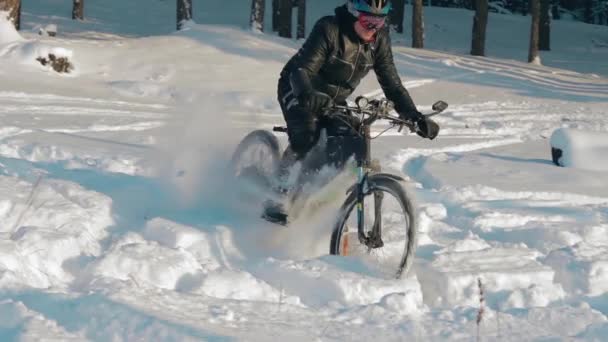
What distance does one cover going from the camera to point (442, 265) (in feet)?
19.3

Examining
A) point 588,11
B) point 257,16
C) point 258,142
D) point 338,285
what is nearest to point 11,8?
point 257,16

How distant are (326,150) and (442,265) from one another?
41.8 inches

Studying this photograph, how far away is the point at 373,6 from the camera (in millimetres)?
5699

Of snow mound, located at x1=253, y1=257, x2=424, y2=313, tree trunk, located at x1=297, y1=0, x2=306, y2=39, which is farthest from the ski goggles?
tree trunk, located at x1=297, y1=0, x2=306, y2=39

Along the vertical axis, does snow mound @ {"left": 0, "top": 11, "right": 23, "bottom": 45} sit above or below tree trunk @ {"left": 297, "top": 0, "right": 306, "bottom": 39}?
above

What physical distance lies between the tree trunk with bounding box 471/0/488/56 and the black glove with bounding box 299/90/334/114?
20.1 metres

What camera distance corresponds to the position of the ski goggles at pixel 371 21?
5809mm

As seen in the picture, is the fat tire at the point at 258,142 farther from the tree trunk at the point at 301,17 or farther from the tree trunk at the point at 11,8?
the tree trunk at the point at 301,17

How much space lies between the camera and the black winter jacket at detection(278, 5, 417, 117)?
601 centimetres

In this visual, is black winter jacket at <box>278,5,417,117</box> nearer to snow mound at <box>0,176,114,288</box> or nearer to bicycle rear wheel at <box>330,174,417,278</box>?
bicycle rear wheel at <box>330,174,417,278</box>

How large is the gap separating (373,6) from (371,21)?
16 centimetres

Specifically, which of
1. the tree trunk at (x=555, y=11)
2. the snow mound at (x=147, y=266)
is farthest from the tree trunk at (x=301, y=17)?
the snow mound at (x=147, y=266)

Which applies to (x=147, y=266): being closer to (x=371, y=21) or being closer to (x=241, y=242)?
(x=241, y=242)

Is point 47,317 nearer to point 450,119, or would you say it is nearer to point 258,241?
point 258,241
